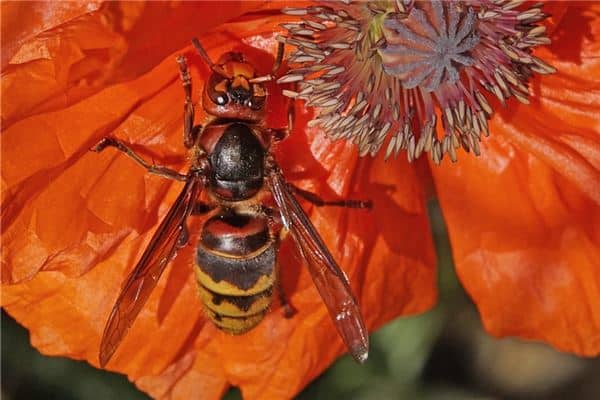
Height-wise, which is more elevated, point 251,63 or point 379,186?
point 251,63

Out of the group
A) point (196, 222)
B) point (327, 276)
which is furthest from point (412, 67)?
point (196, 222)

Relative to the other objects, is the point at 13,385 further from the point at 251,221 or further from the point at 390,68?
the point at 390,68

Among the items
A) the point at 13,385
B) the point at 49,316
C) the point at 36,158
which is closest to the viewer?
the point at 36,158

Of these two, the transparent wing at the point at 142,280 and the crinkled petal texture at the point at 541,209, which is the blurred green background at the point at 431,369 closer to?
the crinkled petal texture at the point at 541,209

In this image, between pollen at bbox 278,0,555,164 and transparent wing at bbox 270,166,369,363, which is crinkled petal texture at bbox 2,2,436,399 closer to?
pollen at bbox 278,0,555,164

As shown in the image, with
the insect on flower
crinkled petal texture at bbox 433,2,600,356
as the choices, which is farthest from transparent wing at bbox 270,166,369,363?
crinkled petal texture at bbox 433,2,600,356

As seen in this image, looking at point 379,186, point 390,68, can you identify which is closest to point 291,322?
point 379,186

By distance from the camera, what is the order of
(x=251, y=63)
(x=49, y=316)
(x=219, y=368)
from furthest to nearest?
(x=219, y=368), (x=49, y=316), (x=251, y=63)
